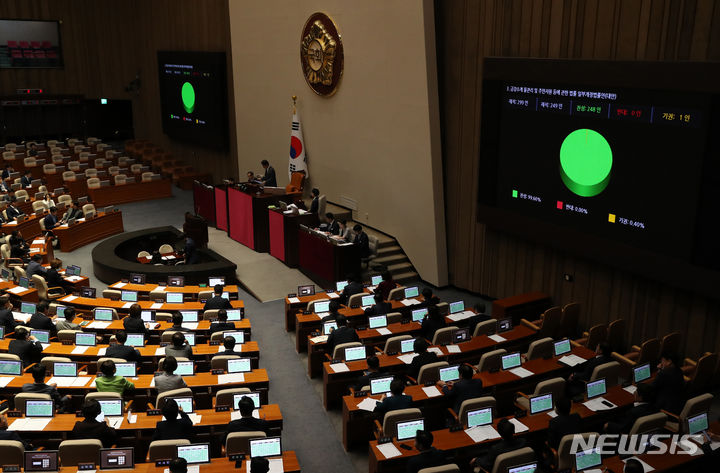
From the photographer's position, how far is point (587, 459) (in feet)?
21.6

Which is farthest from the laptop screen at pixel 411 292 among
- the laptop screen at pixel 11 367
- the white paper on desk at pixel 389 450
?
the laptop screen at pixel 11 367

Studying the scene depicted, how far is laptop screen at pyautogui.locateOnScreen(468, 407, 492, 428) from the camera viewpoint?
7.42m

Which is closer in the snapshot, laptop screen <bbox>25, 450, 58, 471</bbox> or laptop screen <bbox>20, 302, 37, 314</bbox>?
laptop screen <bbox>25, 450, 58, 471</bbox>

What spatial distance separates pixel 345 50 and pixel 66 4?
1691 cm

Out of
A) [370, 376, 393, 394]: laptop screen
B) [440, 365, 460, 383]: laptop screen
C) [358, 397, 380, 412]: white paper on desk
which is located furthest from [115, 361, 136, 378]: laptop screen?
[440, 365, 460, 383]: laptop screen

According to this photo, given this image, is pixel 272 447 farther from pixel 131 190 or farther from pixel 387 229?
pixel 131 190

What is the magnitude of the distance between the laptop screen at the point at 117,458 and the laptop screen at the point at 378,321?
15.6 feet

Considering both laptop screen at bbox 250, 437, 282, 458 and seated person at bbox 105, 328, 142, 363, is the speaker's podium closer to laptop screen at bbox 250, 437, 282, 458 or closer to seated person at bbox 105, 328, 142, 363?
seated person at bbox 105, 328, 142, 363

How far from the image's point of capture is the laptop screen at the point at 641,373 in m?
8.51

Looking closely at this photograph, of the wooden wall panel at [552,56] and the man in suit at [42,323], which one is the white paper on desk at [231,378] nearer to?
the man in suit at [42,323]

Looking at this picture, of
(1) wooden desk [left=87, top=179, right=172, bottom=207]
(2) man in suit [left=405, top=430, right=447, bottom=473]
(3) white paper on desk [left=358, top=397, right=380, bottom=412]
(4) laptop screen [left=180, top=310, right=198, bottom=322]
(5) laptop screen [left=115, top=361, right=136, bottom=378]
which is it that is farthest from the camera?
(1) wooden desk [left=87, top=179, right=172, bottom=207]

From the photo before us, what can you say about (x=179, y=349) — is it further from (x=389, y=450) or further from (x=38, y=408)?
(x=389, y=450)

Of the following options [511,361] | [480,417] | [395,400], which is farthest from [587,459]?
[511,361]

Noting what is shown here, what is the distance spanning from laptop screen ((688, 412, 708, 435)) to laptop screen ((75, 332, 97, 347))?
793cm
